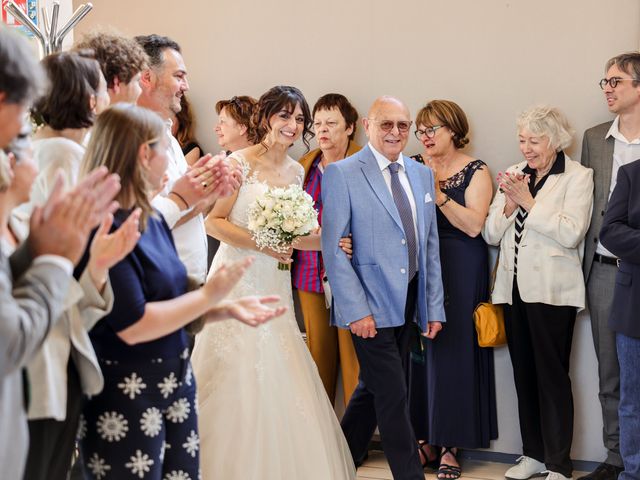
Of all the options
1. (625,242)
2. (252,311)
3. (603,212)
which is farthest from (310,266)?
(252,311)

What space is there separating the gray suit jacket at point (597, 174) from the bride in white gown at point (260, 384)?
1.58 m

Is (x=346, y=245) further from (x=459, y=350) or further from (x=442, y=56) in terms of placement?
(x=442, y=56)

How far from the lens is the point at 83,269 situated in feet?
7.79

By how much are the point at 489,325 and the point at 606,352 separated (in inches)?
24.2

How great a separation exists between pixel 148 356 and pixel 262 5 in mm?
3268

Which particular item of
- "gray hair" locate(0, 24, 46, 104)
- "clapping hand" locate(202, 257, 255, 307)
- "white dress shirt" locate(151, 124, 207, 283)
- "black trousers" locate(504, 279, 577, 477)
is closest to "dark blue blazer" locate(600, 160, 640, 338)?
"black trousers" locate(504, 279, 577, 477)

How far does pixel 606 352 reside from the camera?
4516 millimetres

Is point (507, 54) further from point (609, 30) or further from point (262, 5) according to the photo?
point (262, 5)

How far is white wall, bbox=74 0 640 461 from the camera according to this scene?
4.73m

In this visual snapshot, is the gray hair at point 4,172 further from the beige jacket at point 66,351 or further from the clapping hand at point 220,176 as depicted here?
the clapping hand at point 220,176

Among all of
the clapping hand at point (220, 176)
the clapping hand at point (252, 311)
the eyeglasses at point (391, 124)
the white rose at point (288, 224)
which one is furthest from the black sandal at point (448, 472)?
the clapping hand at point (252, 311)

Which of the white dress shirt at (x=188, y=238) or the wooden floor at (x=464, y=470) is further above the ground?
the white dress shirt at (x=188, y=238)

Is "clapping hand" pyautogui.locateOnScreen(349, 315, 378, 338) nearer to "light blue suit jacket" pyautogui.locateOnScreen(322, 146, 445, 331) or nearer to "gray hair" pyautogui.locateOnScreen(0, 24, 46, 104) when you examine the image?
"light blue suit jacket" pyautogui.locateOnScreen(322, 146, 445, 331)

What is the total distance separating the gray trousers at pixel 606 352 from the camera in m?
4.49
